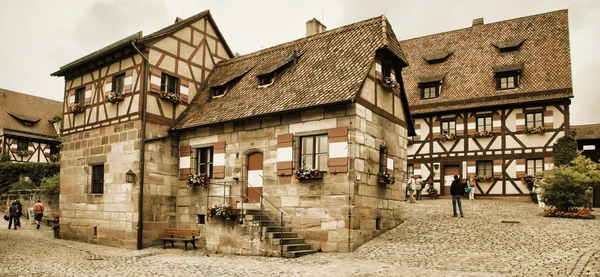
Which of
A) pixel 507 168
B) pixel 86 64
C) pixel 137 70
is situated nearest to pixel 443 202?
pixel 507 168

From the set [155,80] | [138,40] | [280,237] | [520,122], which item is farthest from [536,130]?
[138,40]

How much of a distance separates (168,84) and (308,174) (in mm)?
7409

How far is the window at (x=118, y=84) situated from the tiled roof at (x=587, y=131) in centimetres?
2326

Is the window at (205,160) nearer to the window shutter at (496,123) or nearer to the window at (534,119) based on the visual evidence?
the window shutter at (496,123)

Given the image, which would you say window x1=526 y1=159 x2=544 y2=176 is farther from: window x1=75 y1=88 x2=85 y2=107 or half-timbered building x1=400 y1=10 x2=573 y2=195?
window x1=75 y1=88 x2=85 y2=107

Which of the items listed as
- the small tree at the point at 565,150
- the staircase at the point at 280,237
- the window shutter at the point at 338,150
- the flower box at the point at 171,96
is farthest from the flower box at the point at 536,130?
the flower box at the point at 171,96

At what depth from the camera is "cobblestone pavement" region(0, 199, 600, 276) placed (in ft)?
37.8

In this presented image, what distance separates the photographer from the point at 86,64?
20953 millimetres

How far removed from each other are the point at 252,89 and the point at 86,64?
23.8 feet

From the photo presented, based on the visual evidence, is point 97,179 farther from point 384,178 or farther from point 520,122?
point 520,122

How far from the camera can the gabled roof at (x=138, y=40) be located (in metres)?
18.5

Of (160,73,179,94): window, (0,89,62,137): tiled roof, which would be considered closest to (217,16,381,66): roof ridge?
(160,73,179,94): window

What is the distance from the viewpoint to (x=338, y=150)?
14672mm

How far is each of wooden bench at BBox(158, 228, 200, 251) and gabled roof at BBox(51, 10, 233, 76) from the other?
6.43 metres
